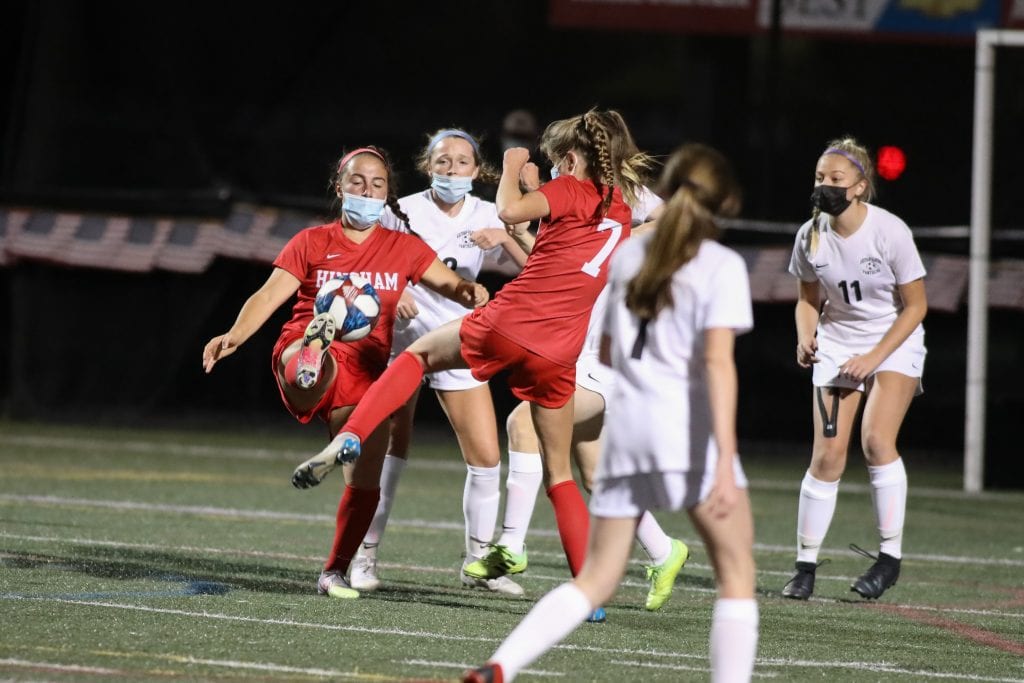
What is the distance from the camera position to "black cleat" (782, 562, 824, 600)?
8086 mm

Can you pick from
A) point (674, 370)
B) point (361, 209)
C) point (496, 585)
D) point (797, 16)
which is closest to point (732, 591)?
point (674, 370)

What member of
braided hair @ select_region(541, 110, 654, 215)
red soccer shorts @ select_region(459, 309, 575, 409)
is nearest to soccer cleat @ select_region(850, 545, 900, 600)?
red soccer shorts @ select_region(459, 309, 575, 409)

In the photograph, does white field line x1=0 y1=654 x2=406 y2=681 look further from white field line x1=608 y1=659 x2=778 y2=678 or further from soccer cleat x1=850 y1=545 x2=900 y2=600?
soccer cleat x1=850 y1=545 x2=900 y2=600

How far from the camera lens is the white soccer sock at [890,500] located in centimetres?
835

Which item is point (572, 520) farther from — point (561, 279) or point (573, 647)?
point (561, 279)

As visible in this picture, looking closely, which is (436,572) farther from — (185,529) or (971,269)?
(971,269)

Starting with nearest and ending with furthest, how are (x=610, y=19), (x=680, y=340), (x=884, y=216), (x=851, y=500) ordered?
(x=680, y=340)
(x=884, y=216)
(x=851, y=500)
(x=610, y=19)

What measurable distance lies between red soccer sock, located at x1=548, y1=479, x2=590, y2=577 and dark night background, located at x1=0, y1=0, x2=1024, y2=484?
10.1 metres

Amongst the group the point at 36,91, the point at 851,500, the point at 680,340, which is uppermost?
the point at 36,91

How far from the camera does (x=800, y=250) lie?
8.31m

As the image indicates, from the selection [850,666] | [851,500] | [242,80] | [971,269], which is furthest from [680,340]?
[242,80]

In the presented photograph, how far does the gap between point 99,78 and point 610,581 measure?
1420 centimetres

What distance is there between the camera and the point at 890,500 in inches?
330

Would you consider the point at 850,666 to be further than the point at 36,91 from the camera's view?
No
